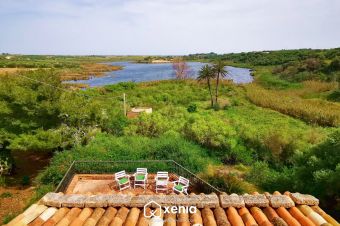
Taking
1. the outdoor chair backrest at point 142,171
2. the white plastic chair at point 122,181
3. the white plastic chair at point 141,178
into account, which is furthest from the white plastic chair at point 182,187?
the white plastic chair at point 122,181

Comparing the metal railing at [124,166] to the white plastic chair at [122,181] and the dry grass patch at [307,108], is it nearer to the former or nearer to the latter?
the white plastic chair at [122,181]

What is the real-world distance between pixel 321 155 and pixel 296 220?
284 inches

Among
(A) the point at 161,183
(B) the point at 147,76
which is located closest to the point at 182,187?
(A) the point at 161,183

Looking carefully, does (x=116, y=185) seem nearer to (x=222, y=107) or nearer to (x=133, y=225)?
(x=133, y=225)

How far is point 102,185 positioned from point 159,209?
33.3 feet

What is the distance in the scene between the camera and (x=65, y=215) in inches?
215

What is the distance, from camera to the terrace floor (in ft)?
45.9

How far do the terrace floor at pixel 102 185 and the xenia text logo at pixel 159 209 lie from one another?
8.32 metres

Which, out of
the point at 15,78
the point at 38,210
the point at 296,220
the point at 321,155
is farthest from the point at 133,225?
the point at 15,78

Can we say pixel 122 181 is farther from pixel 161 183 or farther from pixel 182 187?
pixel 182 187

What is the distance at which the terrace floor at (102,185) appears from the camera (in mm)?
13984

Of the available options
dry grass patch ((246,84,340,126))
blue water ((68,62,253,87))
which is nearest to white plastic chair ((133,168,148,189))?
dry grass patch ((246,84,340,126))

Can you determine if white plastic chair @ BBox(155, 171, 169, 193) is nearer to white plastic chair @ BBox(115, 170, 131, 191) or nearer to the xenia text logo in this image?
white plastic chair @ BBox(115, 170, 131, 191)

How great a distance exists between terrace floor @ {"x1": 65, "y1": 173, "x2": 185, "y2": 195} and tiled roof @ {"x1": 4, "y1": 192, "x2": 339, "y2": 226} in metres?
8.18
